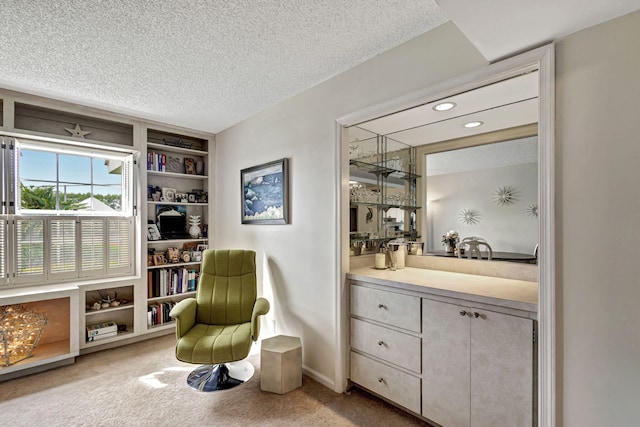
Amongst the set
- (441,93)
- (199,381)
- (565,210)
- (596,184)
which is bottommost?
(199,381)

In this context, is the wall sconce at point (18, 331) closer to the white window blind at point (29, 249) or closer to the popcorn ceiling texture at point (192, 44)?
the white window blind at point (29, 249)

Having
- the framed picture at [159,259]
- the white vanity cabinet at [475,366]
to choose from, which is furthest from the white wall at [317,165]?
the framed picture at [159,259]


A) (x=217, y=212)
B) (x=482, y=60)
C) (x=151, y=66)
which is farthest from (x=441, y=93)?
(x=217, y=212)

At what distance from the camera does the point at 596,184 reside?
1.32 m

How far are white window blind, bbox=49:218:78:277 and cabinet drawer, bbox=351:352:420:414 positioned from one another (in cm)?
302

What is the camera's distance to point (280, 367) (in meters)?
2.31

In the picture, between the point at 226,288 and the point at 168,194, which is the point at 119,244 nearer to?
the point at 168,194

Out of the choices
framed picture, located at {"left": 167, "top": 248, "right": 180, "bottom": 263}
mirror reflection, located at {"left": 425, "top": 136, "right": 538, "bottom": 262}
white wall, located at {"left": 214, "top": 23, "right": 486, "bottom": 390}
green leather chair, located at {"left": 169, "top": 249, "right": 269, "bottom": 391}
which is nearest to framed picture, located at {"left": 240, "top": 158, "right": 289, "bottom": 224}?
white wall, located at {"left": 214, "top": 23, "right": 486, "bottom": 390}

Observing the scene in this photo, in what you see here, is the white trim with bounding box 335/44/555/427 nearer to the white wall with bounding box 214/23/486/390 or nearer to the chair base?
the white wall with bounding box 214/23/486/390

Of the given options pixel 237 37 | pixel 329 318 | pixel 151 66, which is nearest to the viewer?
pixel 237 37

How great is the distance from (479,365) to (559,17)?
1703mm

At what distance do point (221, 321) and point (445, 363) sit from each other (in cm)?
197

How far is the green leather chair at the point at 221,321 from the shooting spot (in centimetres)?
227

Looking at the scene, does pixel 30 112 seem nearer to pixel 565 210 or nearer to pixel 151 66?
pixel 151 66
